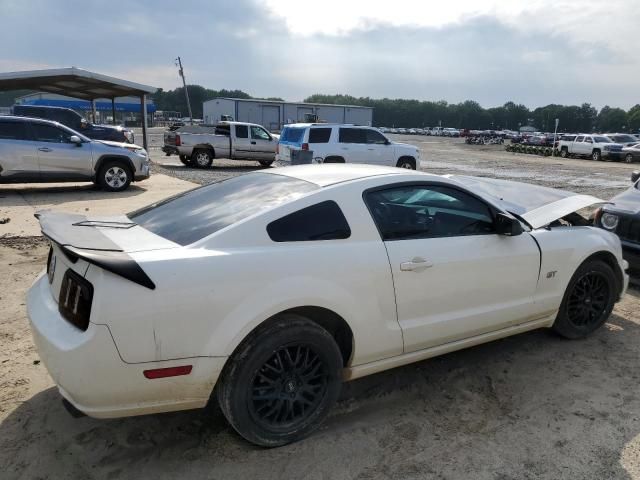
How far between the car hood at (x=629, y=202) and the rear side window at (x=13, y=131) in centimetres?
1160

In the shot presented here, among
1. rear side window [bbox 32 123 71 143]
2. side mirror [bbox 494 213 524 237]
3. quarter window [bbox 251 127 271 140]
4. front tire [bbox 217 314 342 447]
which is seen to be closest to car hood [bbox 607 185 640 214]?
side mirror [bbox 494 213 524 237]

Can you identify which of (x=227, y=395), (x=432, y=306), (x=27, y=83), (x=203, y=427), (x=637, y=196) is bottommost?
(x=203, y=427)

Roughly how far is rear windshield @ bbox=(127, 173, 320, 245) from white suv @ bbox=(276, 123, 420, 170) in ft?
39.5

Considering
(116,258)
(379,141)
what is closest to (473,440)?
(116,258)

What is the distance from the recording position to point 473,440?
9.75 ft

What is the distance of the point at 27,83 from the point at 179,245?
20158 millimetres

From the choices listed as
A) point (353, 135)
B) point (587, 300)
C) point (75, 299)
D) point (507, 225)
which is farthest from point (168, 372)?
point (353, 135)

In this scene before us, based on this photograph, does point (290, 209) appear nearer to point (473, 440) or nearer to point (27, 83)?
point (473, 440)

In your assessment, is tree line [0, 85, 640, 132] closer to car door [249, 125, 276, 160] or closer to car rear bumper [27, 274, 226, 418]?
car door [249, 125, 276, 160]

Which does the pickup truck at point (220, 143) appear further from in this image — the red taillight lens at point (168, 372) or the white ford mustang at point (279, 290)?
the red taillight lens at point (168, 372)

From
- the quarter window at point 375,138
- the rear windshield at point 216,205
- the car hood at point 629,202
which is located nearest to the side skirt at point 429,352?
the rear windshield at point 216,205

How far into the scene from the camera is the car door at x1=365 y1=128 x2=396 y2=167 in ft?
53.9

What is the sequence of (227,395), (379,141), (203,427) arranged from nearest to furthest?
(227,395) < (203,427) < (379,141)

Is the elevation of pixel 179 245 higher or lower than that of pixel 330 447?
higher
